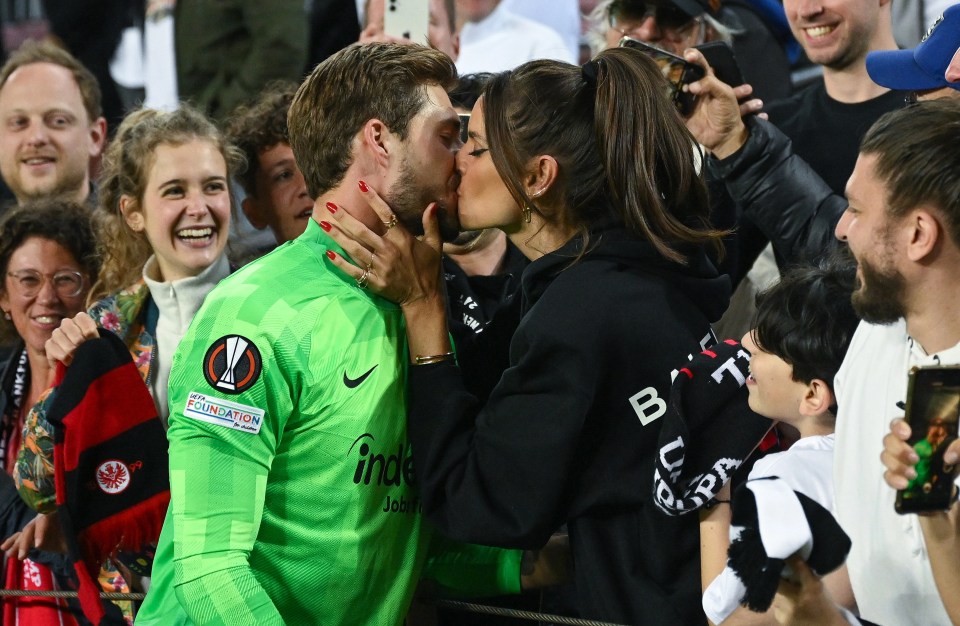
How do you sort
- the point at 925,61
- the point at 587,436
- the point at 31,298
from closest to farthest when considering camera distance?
the point at 587,436 → the point at 925,61 → the point at 31,298

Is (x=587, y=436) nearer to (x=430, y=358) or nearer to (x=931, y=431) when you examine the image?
(x=430, y=358)

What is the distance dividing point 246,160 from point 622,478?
2.12m

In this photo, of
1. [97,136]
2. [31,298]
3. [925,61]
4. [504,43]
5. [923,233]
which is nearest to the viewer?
[923,233]

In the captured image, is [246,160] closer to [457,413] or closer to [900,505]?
[457,413]

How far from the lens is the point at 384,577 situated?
2.87 m

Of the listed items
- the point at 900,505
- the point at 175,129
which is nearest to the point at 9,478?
the point at 175,129

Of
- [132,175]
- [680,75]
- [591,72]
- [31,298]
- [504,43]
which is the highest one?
[591,72]

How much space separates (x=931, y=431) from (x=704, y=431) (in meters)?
0.66

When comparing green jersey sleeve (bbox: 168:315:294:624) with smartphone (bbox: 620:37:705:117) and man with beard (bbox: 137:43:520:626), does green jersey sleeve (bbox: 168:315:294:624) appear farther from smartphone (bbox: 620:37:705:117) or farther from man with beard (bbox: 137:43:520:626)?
smartphone (bbox: 620:37:705:117)

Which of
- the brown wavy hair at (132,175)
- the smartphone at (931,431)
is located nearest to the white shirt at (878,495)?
the smartphone at (931,431)

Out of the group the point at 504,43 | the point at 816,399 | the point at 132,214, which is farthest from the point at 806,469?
the point at 504,43

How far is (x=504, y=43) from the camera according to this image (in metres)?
5.55

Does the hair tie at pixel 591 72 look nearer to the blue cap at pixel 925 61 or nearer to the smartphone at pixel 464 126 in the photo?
the smartphone at pixel 464 126

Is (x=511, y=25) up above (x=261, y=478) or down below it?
above
